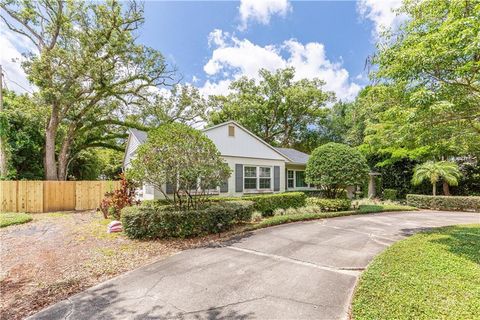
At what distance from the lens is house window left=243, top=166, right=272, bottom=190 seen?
45.9 feet

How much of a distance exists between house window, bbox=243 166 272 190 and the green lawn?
8641 millimetres

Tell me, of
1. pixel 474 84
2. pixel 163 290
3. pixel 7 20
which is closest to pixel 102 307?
pixel 163 290

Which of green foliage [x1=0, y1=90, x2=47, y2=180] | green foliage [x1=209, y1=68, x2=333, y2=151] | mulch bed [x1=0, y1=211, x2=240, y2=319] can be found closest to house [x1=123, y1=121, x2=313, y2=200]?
mulch bed [x1=0, y1=211, x2=240, y2=319]

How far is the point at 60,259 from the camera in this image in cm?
571

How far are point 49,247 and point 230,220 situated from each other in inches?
215

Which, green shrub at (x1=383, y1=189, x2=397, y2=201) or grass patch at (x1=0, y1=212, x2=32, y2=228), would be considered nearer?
grass patch at (x1=0, y1=212, x2=32, y2=228)

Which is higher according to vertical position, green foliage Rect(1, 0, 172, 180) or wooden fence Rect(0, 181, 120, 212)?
green foliage Rect(1, 0, 172, 180)

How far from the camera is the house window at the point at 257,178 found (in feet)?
45.9

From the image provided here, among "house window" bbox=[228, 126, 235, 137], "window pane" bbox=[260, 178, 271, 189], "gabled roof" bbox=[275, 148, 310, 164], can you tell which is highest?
"house window" bbox=[228, 126, 235, 137]

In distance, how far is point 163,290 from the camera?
161 inches

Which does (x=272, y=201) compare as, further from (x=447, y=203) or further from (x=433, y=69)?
(x=447, y=203)

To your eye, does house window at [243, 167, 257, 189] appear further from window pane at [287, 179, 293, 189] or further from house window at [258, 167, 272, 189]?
window pane at [287, 179, 293, 189]

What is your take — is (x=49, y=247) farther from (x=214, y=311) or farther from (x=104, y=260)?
(x=214, y=311)

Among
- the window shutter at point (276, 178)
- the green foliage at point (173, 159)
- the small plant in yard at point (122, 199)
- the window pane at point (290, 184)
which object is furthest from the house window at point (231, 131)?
the window pane at point (290, 184)
